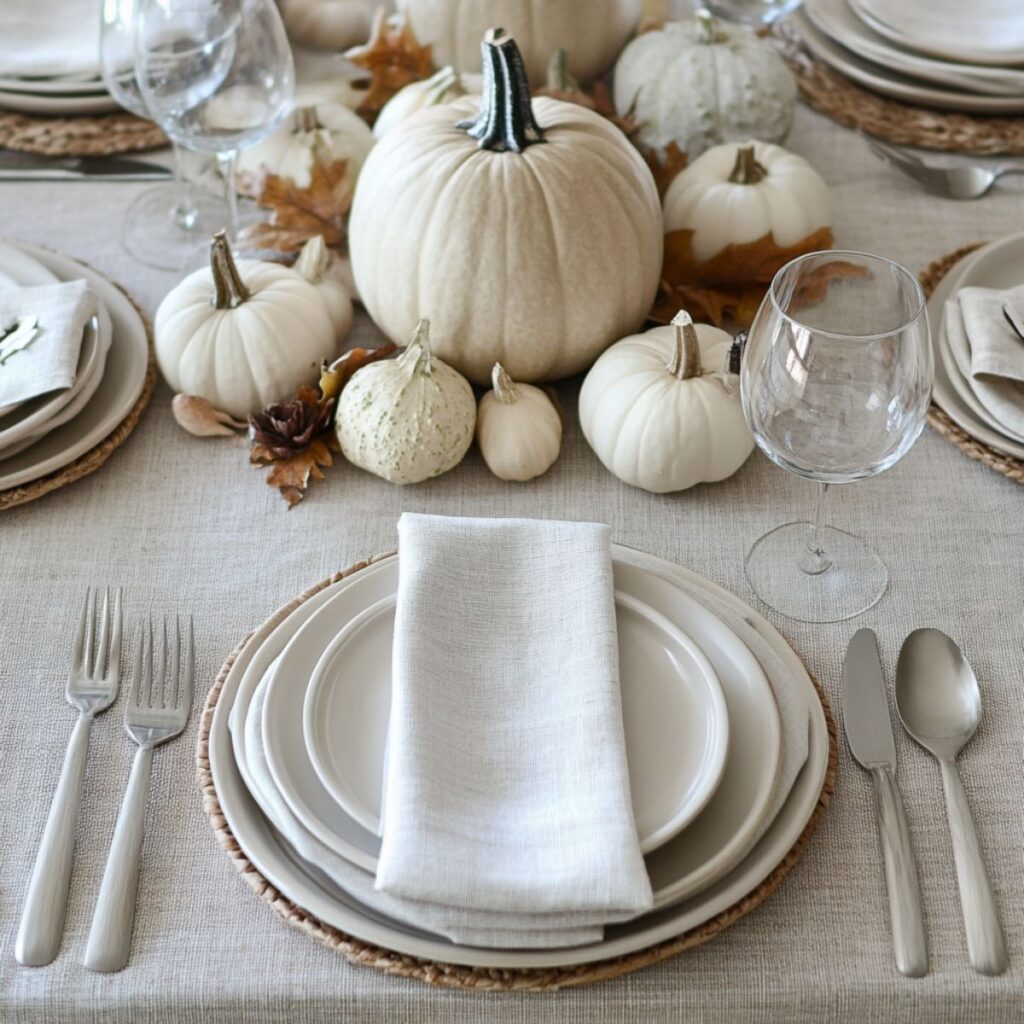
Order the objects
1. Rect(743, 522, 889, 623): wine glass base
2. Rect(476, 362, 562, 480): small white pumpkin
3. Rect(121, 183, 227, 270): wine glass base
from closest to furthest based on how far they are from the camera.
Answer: Rect(743, 522, 889, 623): wine glass base
Rect(476, 362, 562, 480): small white pumpkin
Rect(121, 183, 227, 270): wine glass base

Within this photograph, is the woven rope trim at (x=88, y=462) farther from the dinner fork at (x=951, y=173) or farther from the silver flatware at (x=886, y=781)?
the dinner fork at (x=951, y=173)

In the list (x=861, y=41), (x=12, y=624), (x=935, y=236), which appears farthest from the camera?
(x=861, y=41)

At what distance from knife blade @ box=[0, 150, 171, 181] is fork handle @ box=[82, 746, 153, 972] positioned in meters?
0.83

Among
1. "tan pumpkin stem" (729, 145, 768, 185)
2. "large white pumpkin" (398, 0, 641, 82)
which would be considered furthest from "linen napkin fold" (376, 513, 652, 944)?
"large white pumpkin" (398, 0, 641, 82)

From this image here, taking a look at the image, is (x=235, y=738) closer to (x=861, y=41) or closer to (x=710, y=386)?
(x=710, y=386)

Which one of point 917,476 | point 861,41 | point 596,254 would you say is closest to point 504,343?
→ point 596,254

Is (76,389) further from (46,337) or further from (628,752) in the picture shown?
(628,752)

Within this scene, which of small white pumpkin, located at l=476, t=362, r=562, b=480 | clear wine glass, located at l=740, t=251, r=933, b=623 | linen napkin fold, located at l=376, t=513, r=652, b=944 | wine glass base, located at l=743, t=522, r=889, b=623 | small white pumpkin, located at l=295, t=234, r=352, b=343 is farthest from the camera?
small white pumpkin, located at l=295, t=234, r=352, b=343

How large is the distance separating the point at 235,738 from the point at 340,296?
515 millimetres

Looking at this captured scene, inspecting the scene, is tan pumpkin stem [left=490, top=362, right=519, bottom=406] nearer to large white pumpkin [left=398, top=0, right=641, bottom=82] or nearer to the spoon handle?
the spoon handle

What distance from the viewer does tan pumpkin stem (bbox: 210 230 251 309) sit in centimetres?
101

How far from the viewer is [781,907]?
71 centimetres

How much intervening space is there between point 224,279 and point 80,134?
500 millimetres

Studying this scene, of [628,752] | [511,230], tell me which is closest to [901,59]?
[511,230]
